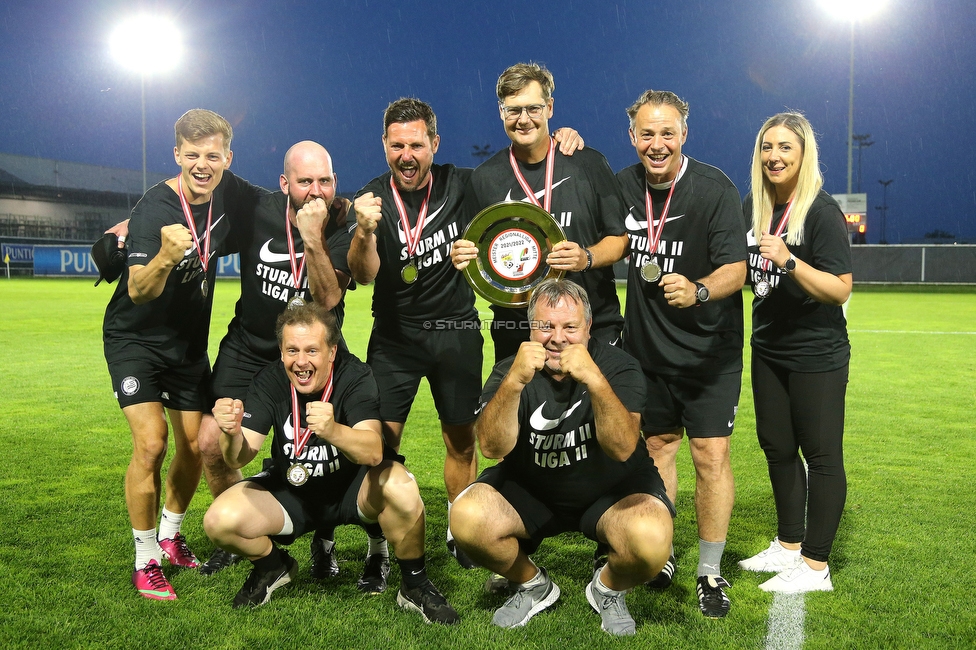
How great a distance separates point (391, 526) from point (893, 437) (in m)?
5.11

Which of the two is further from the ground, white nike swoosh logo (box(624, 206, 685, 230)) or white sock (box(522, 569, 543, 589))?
white nike swoosh logo (box(624, 206, 685, 230))

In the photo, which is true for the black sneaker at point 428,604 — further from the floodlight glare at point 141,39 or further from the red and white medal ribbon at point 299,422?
the floodlight glare at point 141,39

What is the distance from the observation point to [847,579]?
3797mm

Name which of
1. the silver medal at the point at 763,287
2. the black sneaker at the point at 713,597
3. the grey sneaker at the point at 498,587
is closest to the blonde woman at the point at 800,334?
the silver medal at the point at 763,287

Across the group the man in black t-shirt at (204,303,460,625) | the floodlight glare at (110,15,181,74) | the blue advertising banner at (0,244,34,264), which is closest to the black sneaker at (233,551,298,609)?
the man in black t-shirt at (204,303,460,625)

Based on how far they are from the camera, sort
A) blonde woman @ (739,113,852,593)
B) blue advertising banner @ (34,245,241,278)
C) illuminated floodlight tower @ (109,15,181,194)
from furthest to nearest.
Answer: blue advertising banner @ (34,245,241,278), illuminated floodlight tower @ (109,15,181,194), blonde woman @ (739,113,852,593)

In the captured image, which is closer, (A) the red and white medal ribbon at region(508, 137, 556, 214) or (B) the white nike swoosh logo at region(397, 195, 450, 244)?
(A) the red and white medal ribbon at region(508, 137, 556, 214)

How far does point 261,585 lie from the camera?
351 centimetres

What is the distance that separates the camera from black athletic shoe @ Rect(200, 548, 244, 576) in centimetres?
391

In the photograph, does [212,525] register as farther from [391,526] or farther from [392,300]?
[392,300]

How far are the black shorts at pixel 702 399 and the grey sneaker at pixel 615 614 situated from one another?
873mm

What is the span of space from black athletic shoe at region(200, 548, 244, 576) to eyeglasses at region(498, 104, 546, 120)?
252cm

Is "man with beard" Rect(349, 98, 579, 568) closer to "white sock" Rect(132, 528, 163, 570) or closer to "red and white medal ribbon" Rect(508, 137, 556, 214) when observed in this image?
"red and white medal ribbon" Rect(508, 137, 556, 214)

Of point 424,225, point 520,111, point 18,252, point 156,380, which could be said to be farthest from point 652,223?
point 18,252
